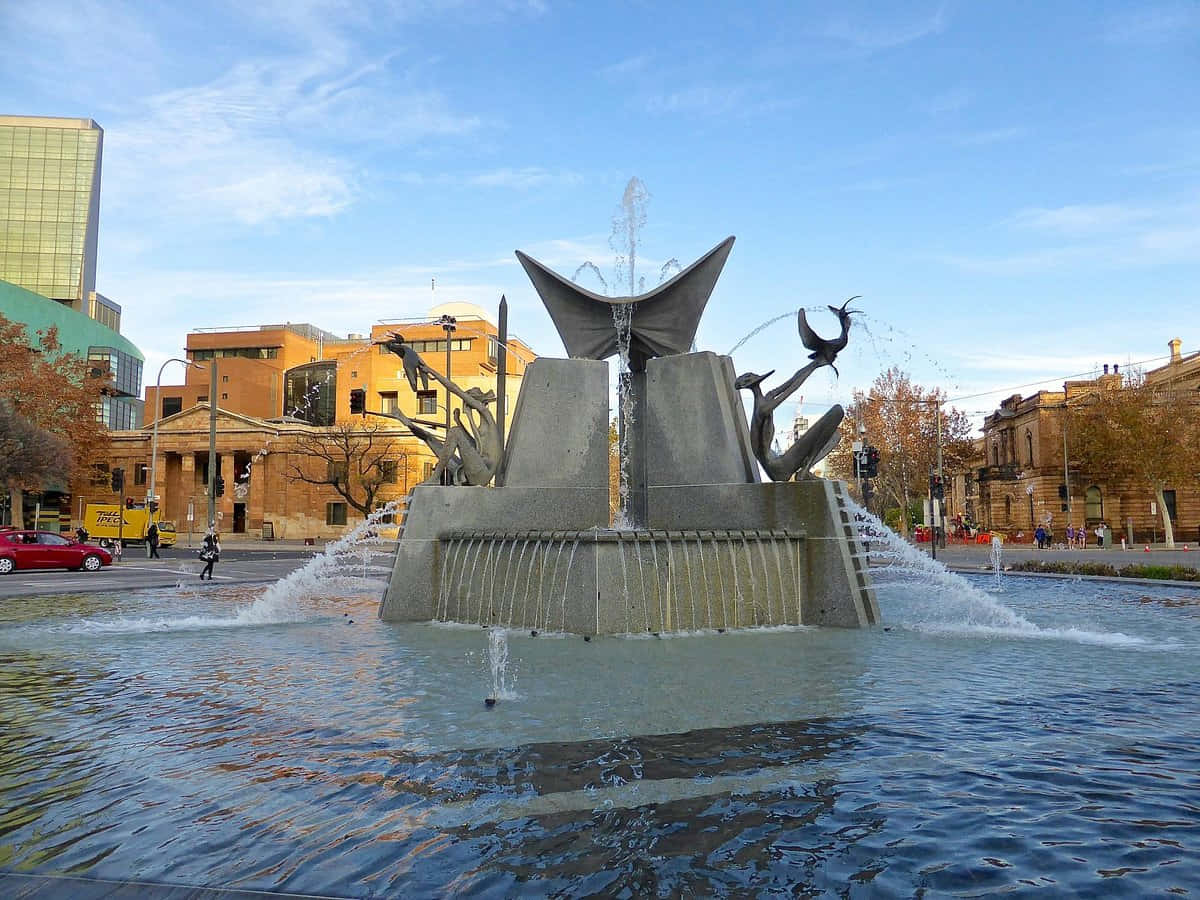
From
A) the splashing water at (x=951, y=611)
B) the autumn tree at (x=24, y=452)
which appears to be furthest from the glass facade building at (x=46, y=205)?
the splashing water at (x=951, y=611)

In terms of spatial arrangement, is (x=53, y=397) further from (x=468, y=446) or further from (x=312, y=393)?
(x=468, y=446)

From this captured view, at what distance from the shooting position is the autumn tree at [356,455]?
66.5m

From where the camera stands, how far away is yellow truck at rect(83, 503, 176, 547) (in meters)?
51.8

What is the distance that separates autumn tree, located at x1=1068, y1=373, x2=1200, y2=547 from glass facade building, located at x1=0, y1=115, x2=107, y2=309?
124897mm

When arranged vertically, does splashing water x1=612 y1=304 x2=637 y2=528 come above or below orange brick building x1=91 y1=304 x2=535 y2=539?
below

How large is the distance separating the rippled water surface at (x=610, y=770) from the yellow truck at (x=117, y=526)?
47695 mm

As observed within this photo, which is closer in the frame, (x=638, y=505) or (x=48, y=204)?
(x=638, y=505)

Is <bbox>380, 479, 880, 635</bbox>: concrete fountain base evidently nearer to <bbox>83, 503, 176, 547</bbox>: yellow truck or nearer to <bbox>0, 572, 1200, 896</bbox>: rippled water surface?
<bbox>0, 572, 1200, 896</bbox>: rippled water surface

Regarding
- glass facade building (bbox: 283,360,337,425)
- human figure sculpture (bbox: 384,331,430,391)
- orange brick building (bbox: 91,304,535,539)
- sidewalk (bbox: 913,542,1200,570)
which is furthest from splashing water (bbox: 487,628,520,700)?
glass facade building (bbox: 283,360,337,425)

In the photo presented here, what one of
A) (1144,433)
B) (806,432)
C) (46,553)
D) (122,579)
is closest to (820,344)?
(806,432)

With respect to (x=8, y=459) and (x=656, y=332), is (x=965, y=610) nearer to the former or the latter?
(x=656, y=332)

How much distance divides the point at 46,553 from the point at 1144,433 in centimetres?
5868

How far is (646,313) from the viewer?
15.7 metres

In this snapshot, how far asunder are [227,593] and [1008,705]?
17.0 meters
